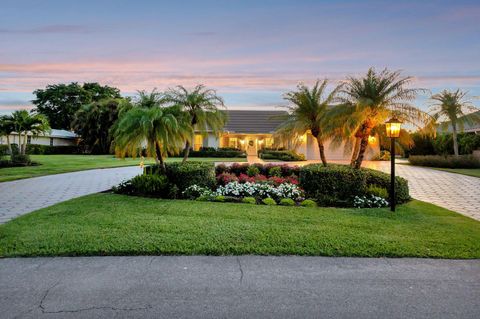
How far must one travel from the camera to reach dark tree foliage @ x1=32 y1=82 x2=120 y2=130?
49.5 meters

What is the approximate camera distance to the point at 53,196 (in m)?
9.13

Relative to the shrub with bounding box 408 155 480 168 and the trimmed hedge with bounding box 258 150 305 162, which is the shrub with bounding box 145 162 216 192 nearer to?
the trimmed hedge with bounding box 258 150 305 162

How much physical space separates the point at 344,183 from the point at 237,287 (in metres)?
6.11

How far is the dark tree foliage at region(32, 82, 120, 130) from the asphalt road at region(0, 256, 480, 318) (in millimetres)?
51693

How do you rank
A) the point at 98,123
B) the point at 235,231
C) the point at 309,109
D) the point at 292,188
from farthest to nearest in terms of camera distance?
1. the point at 98,123
2. the point at 309,109
3. the point at 292,188
4. the point at 235,231

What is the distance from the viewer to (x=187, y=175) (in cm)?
929

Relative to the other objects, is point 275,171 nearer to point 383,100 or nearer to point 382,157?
point 383,100

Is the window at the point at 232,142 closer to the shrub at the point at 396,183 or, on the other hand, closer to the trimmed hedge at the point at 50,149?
the trimmed hedge at the point at 50,149

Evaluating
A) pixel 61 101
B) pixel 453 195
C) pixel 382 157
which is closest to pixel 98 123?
pixel 61 101

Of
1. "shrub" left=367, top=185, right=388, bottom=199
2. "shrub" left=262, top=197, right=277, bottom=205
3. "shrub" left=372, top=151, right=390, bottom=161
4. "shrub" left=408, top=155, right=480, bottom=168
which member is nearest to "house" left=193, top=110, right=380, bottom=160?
"shrub" left=372, top=151, right=390, bottom=161

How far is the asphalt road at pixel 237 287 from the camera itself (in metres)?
2.82

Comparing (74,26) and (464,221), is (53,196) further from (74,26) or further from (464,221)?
(464,221)

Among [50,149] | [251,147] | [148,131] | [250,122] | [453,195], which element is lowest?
[453,195]

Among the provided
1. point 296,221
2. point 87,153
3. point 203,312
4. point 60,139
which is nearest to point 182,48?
point 296,221
